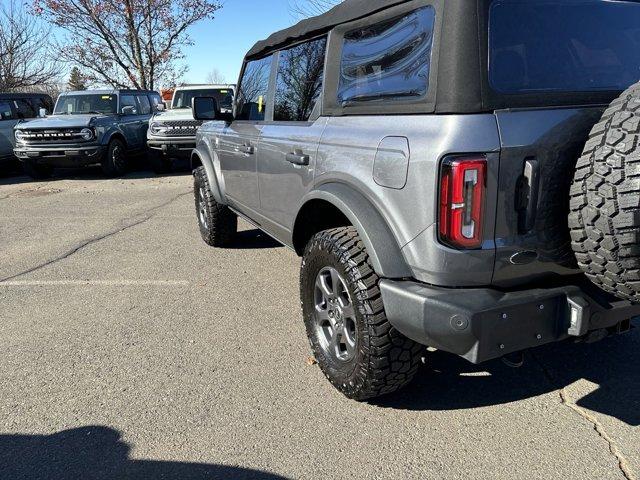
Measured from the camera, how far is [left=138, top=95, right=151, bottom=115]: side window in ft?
44.4

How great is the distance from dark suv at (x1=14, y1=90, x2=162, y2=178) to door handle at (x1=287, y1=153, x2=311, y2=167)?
30.9ft

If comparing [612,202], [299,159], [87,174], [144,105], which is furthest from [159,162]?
[612,202]

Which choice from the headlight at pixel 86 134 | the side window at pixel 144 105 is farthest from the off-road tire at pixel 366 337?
the side window at pixel 144 105

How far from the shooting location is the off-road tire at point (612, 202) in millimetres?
1802

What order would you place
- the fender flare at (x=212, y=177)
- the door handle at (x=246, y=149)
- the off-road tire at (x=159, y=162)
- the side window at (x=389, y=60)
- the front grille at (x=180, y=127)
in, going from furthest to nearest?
the off-road tire at (x=159, y=162) → the front grille at (x=180, y=127) → the fender flare at (x=212, y=177) → the door handle at (x=246, y=149) → the side window at (x=389, y=60)

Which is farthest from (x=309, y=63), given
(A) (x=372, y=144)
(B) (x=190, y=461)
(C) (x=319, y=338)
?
(B) (x=190, y=461)

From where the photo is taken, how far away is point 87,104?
40.6 feet

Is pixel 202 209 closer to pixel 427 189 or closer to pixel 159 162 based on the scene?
pixel 427 189

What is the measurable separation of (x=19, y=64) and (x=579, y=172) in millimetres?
27292

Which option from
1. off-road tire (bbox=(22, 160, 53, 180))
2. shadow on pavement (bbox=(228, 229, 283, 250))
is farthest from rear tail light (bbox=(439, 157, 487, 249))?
off-road tire (bbox=(22, 160, 53, 180))

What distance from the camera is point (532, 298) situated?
2104mm

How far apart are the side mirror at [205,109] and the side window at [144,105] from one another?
9503mm

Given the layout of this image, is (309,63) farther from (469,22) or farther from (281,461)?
(281,461)

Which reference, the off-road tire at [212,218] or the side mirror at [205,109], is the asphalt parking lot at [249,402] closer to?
the off-road tire at [212,218]
